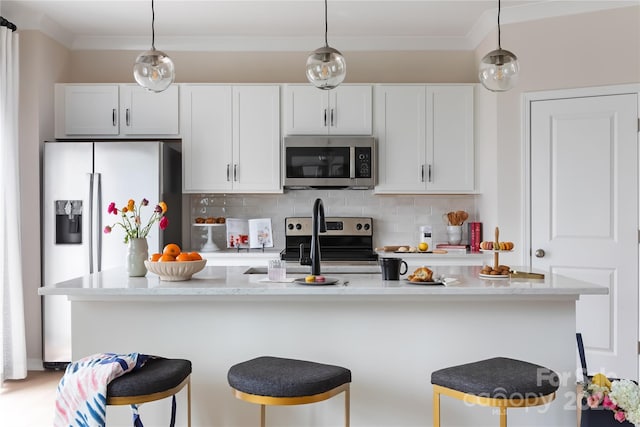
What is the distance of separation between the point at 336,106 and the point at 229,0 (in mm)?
1146

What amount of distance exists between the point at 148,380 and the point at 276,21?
10.3ft

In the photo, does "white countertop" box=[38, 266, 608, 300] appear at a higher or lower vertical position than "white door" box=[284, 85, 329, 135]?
lower

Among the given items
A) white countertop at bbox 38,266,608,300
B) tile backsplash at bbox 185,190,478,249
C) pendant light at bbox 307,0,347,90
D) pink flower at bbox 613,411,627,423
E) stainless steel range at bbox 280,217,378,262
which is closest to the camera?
pink flower at bbox 613,411,627,423

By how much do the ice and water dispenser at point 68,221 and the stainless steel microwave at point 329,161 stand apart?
1.59 m

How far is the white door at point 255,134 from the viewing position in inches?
173

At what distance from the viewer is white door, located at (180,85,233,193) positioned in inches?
173

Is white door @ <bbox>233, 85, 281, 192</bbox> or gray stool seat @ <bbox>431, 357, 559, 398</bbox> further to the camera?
white door @ <bbox>233, 85, 281, 192</bbox>

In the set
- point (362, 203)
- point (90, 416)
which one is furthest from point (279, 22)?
point (90, 416)

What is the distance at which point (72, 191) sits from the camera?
407cm

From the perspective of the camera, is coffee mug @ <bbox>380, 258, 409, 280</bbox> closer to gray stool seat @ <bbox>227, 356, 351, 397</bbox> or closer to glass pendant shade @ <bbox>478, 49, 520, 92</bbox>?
gray stool seat @ <bbox>227, 356, 351, 397</bbox>

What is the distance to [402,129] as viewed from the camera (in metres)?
4.39

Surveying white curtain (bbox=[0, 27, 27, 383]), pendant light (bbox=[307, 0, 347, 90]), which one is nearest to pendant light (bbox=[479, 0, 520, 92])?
pendant light (bbox=[307, 0, 347, 90])

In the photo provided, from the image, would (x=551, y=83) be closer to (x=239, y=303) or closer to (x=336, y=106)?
(x=336, y=106)

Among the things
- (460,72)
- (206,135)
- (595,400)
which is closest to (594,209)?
(460,72)
